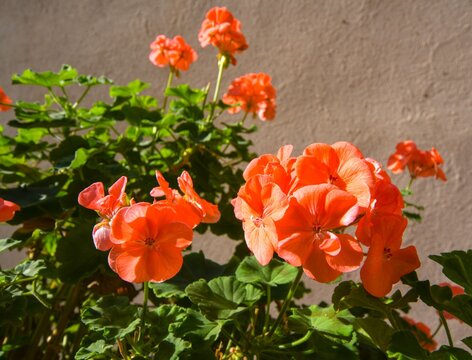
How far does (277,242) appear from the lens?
16.4 inches

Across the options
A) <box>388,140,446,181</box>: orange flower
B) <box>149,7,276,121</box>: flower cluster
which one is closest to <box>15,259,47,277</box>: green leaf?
<box>149,7,276,121</box>: flower cluster

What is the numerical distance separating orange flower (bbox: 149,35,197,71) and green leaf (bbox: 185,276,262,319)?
23.1 inches

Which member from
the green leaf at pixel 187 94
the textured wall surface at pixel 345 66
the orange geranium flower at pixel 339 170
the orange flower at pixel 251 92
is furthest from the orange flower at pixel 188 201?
the textured wall surface at pixel 345 66

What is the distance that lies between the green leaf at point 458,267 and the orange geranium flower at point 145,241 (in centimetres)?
26

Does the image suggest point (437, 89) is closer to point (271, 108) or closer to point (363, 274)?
point (271, 108)

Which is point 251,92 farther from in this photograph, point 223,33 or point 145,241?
point 145,241

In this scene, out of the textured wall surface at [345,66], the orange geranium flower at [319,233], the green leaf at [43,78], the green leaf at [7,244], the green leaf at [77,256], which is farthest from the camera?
the textured wall surface at [345,66]

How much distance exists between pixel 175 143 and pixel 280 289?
393mm

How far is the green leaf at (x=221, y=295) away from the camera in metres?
0.49

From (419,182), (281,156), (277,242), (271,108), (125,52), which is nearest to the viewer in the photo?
(277,242)

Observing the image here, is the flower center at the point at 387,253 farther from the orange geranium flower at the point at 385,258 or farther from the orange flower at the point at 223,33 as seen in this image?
the orange flower at the point at 223,33

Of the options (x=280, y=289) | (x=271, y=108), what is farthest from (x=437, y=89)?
(x=280, y=289)

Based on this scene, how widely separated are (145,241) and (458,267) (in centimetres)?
32

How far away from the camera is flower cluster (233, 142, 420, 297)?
41 cm
